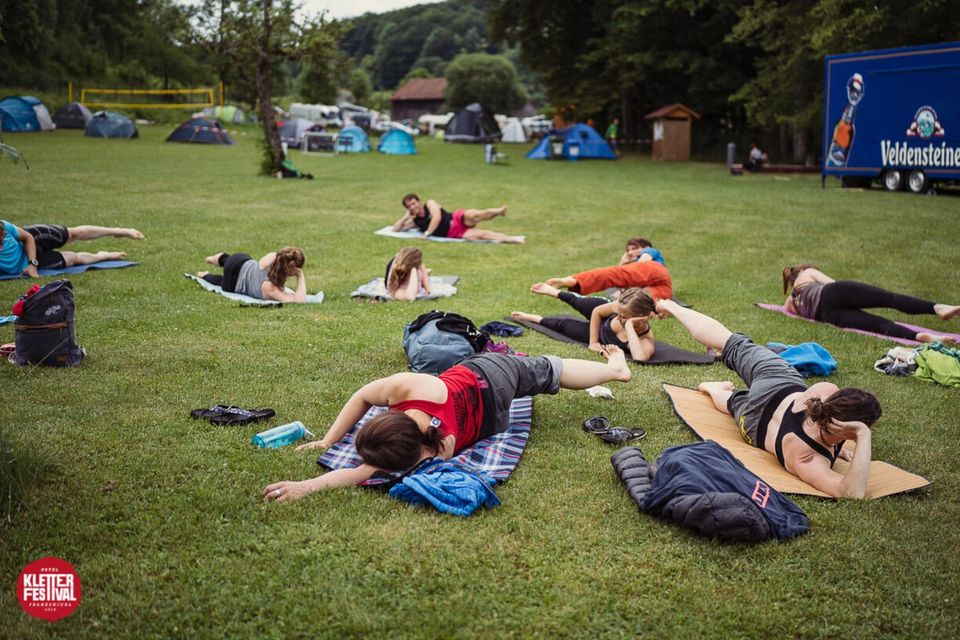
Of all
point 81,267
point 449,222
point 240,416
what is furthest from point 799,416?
→ point 449,222

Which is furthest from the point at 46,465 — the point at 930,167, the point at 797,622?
the point at 930,167

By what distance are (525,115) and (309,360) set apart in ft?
297

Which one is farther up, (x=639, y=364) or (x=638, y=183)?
(x=638, y=183)

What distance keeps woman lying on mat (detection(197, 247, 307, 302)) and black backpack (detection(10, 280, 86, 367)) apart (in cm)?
277

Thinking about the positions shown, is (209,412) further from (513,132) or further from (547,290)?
(513,132)

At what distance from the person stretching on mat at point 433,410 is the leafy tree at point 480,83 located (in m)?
69.5

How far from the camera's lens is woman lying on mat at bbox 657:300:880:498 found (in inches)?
174

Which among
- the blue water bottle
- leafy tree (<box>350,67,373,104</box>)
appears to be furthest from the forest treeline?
leafy tree (<box>350,67,373,104</box>)

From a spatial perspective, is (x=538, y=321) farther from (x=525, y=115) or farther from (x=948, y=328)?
(x=525, y=115)

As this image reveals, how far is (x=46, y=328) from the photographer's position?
6.04 meters

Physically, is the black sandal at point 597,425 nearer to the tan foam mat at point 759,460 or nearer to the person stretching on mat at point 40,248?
the tan foam mat at point 759,460

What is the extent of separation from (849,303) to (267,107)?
17430 millimetres

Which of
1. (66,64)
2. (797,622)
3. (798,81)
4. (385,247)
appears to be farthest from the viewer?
(66,64)

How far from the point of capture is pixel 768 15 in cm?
2691
